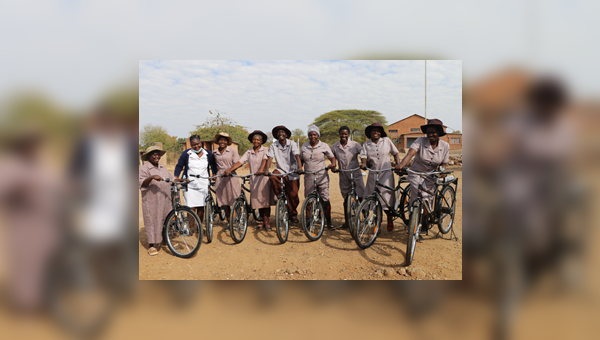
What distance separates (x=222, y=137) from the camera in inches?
219

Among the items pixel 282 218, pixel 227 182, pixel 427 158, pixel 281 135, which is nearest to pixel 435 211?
pixel 427 158

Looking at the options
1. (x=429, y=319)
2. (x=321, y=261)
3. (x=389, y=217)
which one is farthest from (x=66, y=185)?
(x=389, y=217)

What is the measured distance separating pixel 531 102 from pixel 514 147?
0.47m

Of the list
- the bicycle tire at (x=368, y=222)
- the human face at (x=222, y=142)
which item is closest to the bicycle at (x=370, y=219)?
the bicycle tire at (x=368, y=222)

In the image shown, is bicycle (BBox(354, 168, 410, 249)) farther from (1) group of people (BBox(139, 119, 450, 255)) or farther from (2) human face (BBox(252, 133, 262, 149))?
(2) human face (BBox(252, 133, 262, 149))

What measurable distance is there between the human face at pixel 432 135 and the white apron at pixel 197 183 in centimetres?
353

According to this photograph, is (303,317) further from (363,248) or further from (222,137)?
(222,137)

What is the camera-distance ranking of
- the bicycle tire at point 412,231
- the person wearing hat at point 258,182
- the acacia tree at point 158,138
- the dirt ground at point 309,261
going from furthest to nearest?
the acacia tree at point 158,138 → the person wearing hat at point 258,182 → the dirt ground at point 309,261 → the bicycle tire at point 412,231

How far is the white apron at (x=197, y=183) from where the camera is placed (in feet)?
17.1

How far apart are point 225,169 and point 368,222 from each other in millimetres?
2614

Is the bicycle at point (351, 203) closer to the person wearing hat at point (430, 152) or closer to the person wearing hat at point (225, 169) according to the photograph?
the person wearing hat at point (430, 152)

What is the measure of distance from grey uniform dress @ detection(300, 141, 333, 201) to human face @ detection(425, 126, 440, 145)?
5.22 feet

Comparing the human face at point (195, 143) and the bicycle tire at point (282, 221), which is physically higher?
the human face at point (195, 143)

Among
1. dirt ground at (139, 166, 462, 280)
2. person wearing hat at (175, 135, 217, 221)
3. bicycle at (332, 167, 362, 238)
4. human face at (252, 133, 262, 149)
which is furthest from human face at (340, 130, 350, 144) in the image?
person wearing hat at (175, 135, 217, 221)
